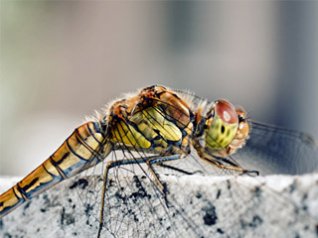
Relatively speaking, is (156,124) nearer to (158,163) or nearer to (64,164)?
(158,163)

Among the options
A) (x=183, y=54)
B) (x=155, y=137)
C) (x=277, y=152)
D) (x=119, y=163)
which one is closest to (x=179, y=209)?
(x=119, y=163)

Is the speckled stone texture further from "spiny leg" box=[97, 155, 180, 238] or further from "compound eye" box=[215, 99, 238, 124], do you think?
"compound eye" box=[215, 99, 238, 124]

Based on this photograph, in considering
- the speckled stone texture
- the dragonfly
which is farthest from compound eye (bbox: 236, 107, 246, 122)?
the speckled stone texture

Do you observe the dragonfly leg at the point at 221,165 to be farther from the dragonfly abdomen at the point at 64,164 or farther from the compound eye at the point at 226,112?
the dragonfly abdomen at the point at 64,164

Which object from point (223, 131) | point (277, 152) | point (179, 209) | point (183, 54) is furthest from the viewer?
point (183, 54)

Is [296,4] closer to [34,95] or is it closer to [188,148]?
[34,95]

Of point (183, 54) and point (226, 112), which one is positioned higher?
point (226, 112)

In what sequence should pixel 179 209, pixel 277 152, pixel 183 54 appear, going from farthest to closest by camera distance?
pixel 183 54 < pixel 277 152 < pixel 179 209

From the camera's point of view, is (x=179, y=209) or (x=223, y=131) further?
(x=223, y=131)
